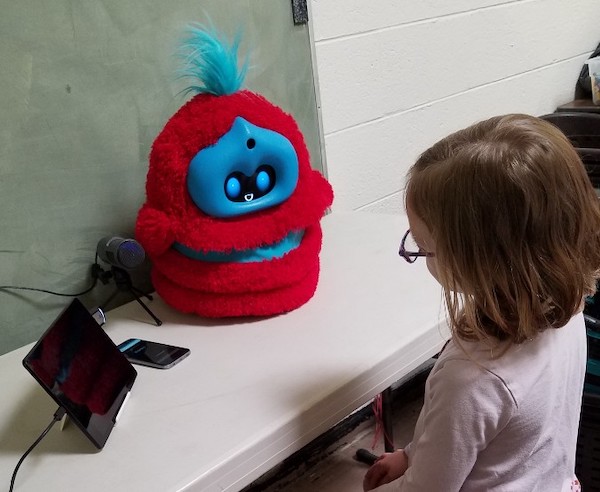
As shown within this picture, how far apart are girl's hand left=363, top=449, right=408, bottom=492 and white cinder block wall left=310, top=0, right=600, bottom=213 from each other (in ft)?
2.42

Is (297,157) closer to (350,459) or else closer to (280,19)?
(280,19)

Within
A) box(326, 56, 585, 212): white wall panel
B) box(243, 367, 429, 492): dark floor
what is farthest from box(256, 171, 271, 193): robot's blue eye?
box(243, 367, 429, 492): dark floor

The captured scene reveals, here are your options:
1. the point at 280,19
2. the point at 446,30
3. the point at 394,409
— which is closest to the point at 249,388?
the point at 280,19

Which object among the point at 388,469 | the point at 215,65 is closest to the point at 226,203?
the point at 215,65

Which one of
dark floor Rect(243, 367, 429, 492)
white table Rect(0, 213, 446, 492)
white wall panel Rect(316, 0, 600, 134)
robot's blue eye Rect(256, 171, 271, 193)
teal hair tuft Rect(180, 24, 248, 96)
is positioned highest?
teal hair tuft Rect(180, 24, 248, 96)

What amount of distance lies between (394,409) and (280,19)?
3.51 ft

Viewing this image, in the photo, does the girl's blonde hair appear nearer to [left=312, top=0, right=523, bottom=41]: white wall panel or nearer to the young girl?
the young girl

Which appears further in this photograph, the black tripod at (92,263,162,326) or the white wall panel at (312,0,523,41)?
the white wall panel at (312,0,523,41)

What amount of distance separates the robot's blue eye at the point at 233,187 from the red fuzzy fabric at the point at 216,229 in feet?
0.12

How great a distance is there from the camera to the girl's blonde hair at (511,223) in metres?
0.66

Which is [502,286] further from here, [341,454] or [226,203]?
[341,454]

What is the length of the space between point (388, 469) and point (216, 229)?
0.44 meters

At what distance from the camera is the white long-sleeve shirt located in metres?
0.70

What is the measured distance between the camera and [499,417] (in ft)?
2.30
